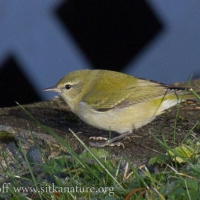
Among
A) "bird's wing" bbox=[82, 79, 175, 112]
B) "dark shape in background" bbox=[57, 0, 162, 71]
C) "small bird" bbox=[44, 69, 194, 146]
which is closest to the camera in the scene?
"small bird" bbox=[44, 69, 194, 146]

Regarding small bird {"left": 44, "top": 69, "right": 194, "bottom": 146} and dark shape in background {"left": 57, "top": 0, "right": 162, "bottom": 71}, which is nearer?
small bird {"left": 44, "top": 69, "right": 194, "bottom": 146}

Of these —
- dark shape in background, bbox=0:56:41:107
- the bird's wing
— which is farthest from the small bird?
dark shape in background, bbox=0:56:41:107

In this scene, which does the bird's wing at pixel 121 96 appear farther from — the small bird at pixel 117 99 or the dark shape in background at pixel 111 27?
the dark shape in background at pixel 111 27

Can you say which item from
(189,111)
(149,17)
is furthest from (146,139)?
(149,17)

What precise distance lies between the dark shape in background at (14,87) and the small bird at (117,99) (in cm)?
239

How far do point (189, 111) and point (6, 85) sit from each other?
339cm

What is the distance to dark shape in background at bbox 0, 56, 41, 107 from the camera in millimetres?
8625

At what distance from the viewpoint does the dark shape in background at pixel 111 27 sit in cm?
861

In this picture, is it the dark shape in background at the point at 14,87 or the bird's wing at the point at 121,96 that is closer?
the bird's wing at the point at 121,96

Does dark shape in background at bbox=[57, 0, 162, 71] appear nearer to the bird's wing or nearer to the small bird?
the small bird

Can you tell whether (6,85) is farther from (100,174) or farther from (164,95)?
(100,174)

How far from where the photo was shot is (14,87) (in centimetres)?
880

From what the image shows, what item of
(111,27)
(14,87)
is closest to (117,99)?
(111,27)

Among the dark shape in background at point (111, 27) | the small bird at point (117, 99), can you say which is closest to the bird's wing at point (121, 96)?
the small bird at point (117, 99)
